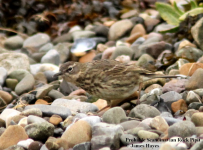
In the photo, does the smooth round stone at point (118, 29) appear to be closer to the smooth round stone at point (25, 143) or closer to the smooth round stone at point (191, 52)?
the smooth round stone at point (191, 52)

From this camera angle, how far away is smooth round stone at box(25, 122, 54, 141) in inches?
170

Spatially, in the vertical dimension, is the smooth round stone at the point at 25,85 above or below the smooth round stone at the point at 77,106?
below

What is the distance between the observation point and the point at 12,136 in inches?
169

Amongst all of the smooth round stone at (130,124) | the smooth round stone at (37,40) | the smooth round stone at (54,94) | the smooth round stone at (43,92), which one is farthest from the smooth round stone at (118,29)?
the smooth round stone at (130,124)

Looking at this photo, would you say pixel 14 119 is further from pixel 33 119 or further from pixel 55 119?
pixel 55 119

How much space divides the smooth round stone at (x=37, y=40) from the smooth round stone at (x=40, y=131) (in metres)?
5.79

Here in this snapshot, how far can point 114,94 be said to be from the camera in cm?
546

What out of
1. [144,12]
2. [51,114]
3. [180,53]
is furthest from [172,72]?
[144,12]

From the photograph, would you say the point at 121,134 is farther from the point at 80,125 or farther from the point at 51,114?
the point at 51,114

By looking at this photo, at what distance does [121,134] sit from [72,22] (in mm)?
7509

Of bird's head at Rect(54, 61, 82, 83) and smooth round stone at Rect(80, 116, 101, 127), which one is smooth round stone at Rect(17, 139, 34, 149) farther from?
bird's head at Rect(54, 61, 82, 83)

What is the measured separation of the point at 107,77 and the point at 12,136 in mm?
1880

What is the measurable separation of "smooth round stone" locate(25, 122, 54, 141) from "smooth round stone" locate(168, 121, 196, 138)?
1.45m

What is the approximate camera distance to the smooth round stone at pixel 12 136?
4.26 meters
